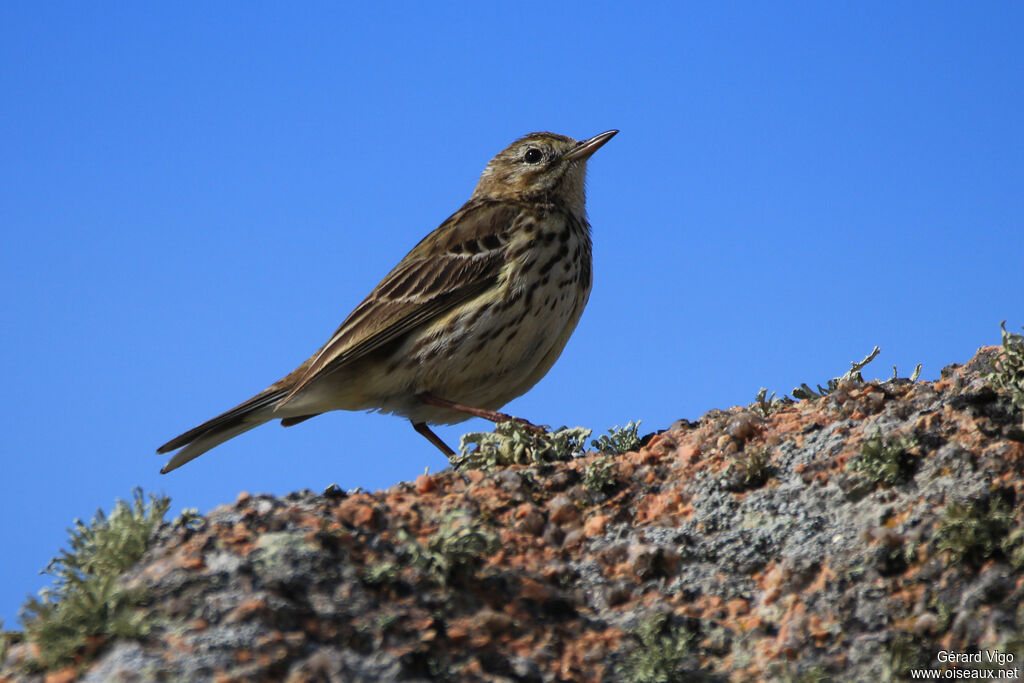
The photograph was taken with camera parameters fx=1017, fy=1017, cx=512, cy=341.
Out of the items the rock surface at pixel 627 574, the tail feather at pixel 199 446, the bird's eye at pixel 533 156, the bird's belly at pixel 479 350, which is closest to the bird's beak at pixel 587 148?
the bird's eye at pixel 533 156

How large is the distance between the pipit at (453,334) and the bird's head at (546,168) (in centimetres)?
57

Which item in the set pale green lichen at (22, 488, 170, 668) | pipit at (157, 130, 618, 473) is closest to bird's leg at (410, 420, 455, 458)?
pipit at (157, 130, 618, 473)

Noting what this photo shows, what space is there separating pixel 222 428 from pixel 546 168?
3355mm

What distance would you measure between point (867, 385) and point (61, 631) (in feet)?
13.1

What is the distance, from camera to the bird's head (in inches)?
331

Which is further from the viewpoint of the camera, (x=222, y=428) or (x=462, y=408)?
(x=222, y=428)

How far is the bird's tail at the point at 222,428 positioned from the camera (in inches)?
293

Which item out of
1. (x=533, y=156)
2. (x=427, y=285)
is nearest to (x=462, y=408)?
(x=427, y=285)

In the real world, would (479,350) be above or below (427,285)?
below

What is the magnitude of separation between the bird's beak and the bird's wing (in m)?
0.81

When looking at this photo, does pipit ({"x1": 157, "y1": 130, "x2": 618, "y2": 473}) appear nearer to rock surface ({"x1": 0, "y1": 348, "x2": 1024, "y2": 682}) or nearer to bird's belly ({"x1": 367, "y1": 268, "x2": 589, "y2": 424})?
bird's belly ({"x1": 367, "y1": 268, "x2": 589, "y2": 424})

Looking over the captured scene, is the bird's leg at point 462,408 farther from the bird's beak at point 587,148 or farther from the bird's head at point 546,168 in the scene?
the bird's beak at point 587,148

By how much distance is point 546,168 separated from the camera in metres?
8.52

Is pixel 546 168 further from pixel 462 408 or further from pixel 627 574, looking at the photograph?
pixel 627 574
